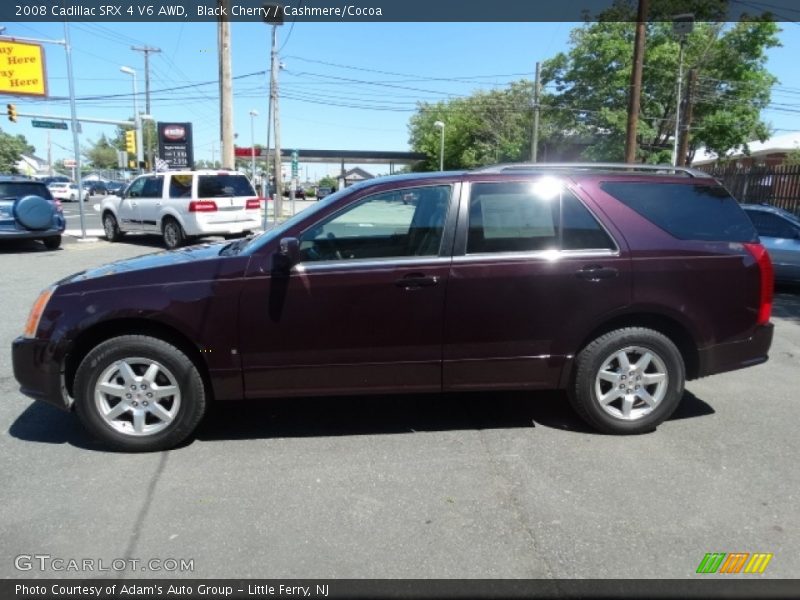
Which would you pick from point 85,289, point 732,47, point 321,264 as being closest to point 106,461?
point 85,289

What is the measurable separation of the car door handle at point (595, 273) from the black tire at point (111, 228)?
50.9 ft

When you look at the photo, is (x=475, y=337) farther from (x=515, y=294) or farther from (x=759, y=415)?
(x=759, y=415)

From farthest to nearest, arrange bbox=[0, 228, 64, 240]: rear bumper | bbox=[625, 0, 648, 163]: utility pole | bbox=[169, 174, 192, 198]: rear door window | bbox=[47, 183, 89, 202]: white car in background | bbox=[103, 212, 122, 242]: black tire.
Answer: bbox=[47, 183, 89, 202]: white car in background, bbox=[103, 212, 122, 242]: black tire, bbox=[625, 0, 648, 163]: utility pole, bbox=[169, 174, 192, 198]: rear door window, bbox=[0, 228, 64, 240]: rear bumper

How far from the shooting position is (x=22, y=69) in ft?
94.8

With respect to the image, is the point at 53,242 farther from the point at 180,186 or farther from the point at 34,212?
the point at 180,186

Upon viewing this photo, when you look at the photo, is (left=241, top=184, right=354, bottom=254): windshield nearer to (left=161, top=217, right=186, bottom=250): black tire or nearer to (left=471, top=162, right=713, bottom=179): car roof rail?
(left=471, top=162, right=713, bottom=179): car roof rail

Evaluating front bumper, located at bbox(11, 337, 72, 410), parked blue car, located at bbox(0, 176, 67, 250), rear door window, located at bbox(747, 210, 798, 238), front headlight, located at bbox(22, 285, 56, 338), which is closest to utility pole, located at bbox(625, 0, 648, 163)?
rear door window, located at bbox(747, 210, 798, 238)

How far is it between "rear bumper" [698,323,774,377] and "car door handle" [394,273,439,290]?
1.98 meters

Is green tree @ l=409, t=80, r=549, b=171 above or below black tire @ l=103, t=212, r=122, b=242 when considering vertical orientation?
above

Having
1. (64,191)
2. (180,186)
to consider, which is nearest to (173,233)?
(180,186)

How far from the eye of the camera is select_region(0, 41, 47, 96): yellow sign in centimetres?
2847

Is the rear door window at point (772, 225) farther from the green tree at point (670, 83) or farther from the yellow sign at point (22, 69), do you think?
the yellow sign at point (22, 69)

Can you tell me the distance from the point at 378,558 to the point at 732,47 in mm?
34723
